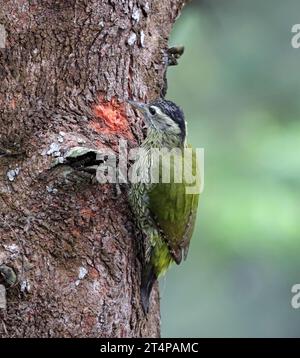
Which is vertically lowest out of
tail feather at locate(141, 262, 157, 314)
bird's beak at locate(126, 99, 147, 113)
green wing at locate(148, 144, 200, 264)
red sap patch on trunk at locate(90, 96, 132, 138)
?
tail feather at locate(141, 262, 157, 314)

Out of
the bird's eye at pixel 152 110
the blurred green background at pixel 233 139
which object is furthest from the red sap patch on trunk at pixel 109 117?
the blurred green background at pixel 233 139

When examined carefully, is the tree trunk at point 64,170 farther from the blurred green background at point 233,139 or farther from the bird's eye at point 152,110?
the blurred green background at point 233,139

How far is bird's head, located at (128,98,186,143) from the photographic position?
4.41 meters

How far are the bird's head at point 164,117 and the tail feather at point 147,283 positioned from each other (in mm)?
689

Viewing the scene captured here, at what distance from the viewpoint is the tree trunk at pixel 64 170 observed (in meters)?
3.88

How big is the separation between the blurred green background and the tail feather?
1139 millimetres

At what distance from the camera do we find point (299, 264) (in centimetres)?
636

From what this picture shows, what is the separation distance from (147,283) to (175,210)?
49cm

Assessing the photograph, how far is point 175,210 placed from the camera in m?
4.62

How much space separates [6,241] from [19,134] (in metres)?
0.49

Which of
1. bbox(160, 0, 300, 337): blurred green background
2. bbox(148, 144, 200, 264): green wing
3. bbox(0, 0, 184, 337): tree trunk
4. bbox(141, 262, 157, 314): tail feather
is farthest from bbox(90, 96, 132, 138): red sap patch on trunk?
bbox(160, 0, 300, 337): blurred green background

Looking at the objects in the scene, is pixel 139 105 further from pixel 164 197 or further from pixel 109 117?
pixel 164 197

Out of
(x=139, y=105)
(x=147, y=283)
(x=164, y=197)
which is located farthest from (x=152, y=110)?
(x=147, y=283)

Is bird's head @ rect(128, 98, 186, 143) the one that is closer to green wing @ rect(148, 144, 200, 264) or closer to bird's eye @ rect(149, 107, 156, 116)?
bird's eye @ rect(149, 107, 156, 116)
